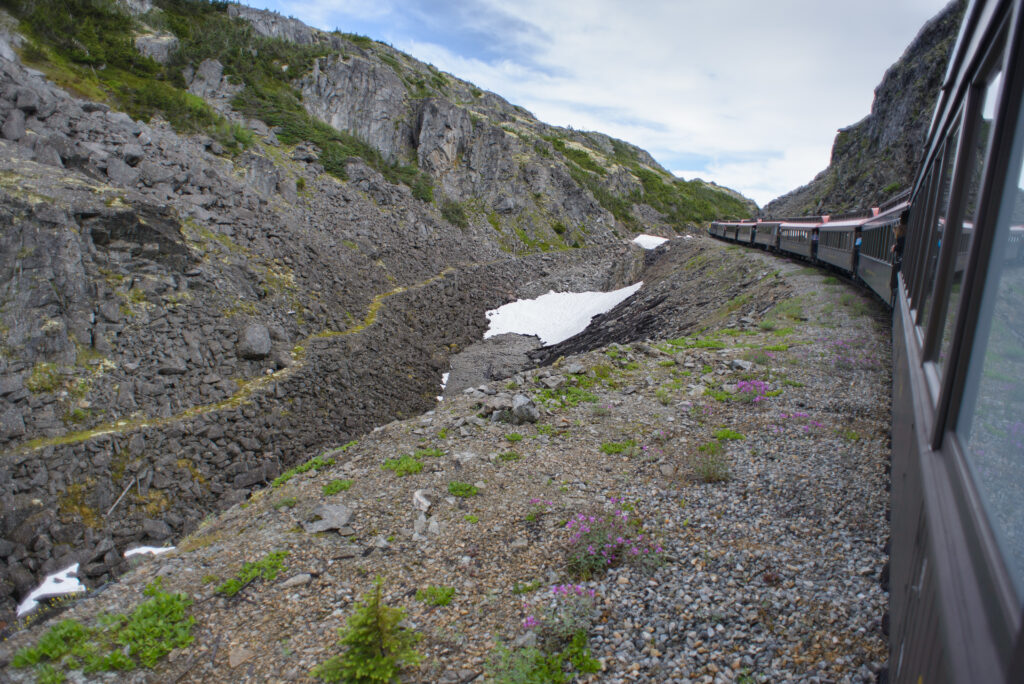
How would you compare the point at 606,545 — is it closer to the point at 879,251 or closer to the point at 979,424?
the point at 979,424

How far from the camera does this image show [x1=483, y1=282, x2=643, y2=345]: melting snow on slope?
28547 millimetres

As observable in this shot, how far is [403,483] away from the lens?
25.4ft

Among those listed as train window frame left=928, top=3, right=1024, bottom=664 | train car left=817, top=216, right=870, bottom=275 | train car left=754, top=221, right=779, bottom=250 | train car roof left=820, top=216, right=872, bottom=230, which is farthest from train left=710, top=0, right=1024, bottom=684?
train car left=754, top=221, right=779, bottom=250

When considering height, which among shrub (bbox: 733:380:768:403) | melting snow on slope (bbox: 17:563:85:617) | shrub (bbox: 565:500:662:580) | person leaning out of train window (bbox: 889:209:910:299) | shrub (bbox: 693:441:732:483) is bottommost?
melting snow on slope (bbox: 17:563:85:617)

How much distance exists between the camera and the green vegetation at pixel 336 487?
7.81 meters

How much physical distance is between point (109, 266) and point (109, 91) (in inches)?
752

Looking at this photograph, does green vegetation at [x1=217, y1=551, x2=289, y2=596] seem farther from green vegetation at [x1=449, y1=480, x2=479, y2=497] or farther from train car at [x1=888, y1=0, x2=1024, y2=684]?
train car at [x1=888, y1=0, x2=1024, y2=684]

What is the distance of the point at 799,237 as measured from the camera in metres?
22.6

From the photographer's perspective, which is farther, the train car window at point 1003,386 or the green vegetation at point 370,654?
the green vegetation at point 370,654

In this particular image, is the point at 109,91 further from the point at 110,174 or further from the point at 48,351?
the point at 48,351

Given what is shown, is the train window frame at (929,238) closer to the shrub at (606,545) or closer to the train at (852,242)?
the shrub at (606,545)

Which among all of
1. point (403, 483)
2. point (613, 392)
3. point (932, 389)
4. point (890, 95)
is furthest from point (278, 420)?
point (890, 95)

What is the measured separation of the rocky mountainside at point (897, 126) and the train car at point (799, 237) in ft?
46.4

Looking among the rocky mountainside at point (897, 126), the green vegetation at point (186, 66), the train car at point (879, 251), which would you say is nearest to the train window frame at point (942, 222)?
the train car at point (879, 251)
